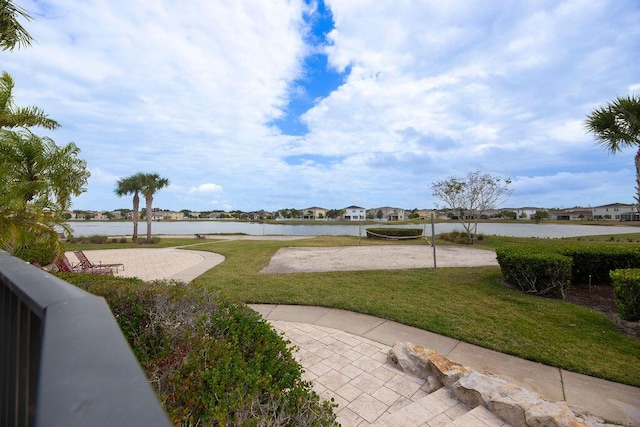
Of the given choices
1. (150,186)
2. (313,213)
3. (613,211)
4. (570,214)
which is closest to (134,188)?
(150,186)

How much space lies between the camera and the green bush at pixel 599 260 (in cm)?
782

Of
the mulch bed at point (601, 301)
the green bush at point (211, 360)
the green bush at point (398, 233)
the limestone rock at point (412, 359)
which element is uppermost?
the green bush at point (211, 360)

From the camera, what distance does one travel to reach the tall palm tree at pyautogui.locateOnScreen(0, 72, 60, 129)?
7234mm

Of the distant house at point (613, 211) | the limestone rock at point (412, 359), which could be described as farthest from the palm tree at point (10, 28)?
the distant house at point (613, 211)

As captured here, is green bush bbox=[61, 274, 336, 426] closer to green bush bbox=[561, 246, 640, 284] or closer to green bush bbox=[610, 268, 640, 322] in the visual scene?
green bush bbox=[610, 268, 640, 322]

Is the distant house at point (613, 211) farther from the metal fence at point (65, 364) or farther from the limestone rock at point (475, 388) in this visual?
the metal fence at point (65, 364)

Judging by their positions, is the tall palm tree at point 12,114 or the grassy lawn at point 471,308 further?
the tall palm tree at point 12,114

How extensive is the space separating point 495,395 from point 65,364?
3.63 meters

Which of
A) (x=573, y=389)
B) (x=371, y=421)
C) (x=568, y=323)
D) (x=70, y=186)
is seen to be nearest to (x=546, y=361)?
(x=573, y=389)

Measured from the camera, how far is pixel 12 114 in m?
7.86

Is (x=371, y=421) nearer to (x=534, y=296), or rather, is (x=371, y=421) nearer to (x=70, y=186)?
(x=534, y=296)

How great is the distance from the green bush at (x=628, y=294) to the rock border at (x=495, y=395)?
3.55 metres

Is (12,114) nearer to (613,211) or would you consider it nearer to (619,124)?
(619,124)

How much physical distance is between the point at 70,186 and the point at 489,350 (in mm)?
12580
